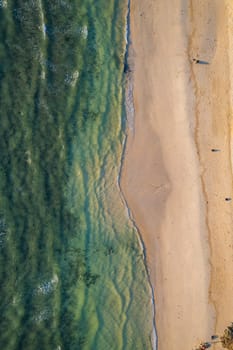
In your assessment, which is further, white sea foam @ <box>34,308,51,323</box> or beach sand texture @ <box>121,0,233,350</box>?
beach sand texture @ <box>121,0,233,350</box>

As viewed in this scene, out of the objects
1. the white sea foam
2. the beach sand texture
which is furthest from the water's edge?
the white sea foam

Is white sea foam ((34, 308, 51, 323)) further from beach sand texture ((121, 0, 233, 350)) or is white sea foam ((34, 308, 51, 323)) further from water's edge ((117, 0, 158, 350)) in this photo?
beach sand texture ((121, 0, 233, 350))

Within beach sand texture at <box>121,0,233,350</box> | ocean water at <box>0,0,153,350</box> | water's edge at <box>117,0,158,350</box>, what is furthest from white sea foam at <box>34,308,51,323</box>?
beach sand texture at <box>121,0,233,350</box>

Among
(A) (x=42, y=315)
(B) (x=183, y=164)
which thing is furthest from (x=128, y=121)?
(A) (x=42, y=315)

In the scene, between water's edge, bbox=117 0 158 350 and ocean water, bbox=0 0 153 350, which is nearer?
ocean water, bbox=0 0 153 350

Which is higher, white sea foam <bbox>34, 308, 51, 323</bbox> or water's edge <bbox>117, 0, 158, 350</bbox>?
water's edge <bbox>117, 0, 158, 350</bbox>

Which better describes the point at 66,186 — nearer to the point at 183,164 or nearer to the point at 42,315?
the point at 183,164
